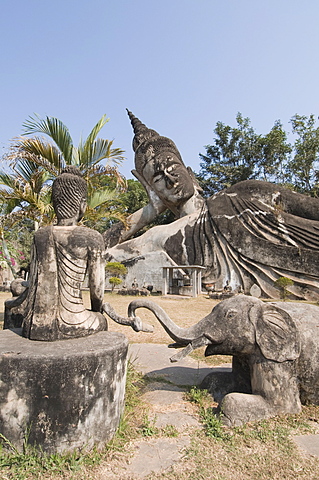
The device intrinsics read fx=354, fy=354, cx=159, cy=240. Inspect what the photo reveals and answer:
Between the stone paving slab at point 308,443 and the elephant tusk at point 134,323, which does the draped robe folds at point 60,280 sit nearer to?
the elephant tusk at point 134,323

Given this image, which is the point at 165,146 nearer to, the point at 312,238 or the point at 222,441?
the point at 312,238

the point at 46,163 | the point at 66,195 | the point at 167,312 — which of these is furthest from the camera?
the point at 167,312

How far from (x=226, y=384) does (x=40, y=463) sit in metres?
1.87

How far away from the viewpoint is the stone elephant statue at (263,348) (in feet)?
9.43

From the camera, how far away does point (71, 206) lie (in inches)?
120

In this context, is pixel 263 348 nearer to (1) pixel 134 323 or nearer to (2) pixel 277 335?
(2) pixel 277 335

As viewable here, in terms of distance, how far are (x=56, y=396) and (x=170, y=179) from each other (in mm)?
13298

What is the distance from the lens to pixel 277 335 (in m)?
2.96

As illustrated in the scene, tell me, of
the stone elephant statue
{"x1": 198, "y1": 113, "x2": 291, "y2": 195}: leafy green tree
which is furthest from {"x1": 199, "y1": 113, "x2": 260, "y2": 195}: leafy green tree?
the stone elephant statue

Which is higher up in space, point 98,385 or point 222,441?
point 98,385

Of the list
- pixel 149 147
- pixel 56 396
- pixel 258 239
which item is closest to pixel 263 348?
pixel 56 396

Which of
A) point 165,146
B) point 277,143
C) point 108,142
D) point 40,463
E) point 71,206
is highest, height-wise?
point 277,143

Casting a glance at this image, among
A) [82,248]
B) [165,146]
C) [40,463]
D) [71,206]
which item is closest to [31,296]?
[82,248]

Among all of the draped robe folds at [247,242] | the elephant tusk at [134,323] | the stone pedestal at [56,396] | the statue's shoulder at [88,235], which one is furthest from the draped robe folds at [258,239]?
the stone pedestal at [56,396]
